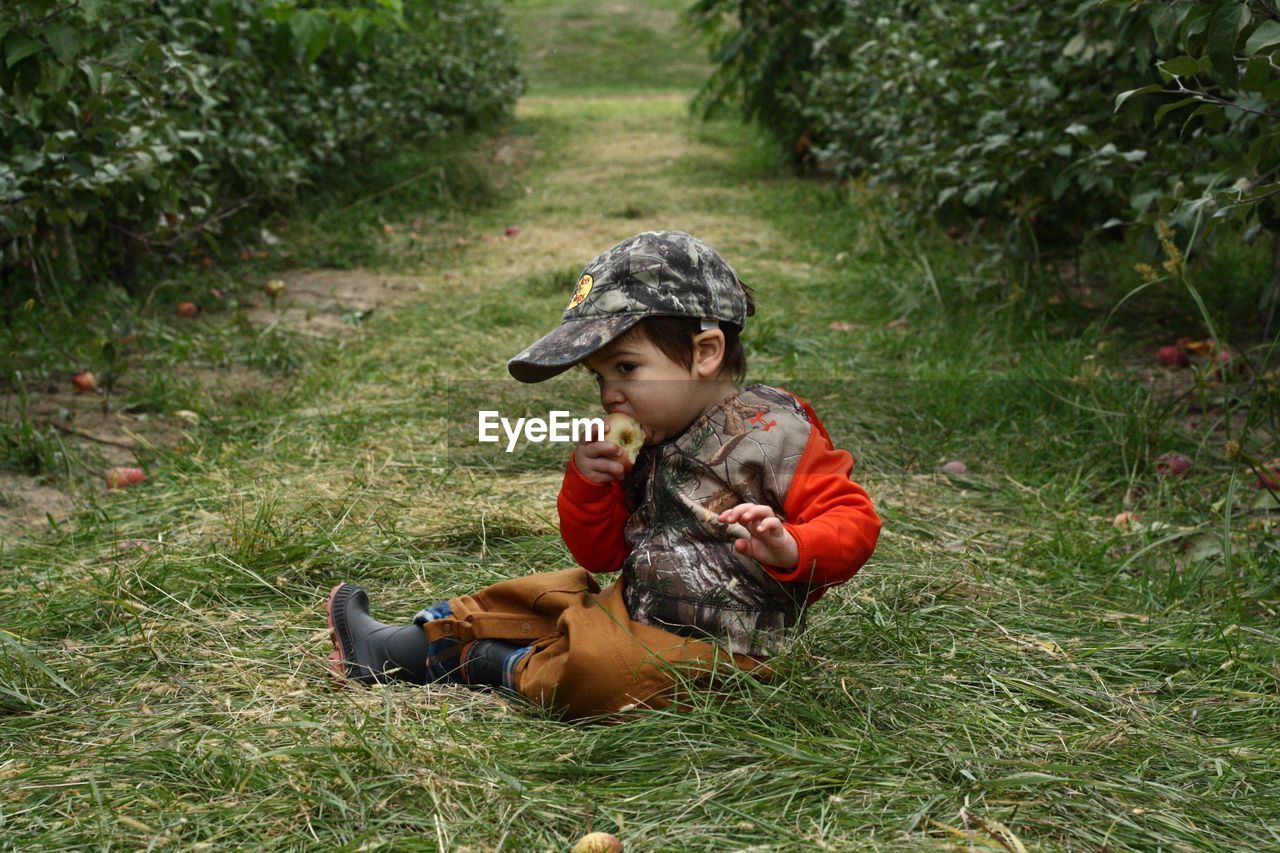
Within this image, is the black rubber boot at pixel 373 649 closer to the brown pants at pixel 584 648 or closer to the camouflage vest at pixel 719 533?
the brown pants at pixel 584 648

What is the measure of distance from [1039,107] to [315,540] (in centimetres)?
308

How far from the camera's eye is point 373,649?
2279mm

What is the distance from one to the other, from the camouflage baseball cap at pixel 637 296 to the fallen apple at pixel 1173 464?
68.8 inches

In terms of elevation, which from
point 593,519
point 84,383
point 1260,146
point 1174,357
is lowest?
point 84,383

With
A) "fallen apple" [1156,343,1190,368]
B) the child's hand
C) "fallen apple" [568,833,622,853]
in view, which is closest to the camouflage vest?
the child's hand

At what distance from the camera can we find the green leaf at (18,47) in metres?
3.29

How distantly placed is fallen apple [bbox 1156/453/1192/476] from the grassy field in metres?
0.05

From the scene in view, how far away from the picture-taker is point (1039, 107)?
4477 mm

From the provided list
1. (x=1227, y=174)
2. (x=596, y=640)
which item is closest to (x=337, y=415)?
(x=596, y=640)

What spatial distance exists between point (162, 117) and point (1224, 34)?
12.0ft

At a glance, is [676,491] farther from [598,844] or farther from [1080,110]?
[1080,110]

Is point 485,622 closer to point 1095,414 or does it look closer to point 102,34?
point 1095,414

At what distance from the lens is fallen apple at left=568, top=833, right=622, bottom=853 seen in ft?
5.26

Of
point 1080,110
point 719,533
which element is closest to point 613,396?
point 719,533
